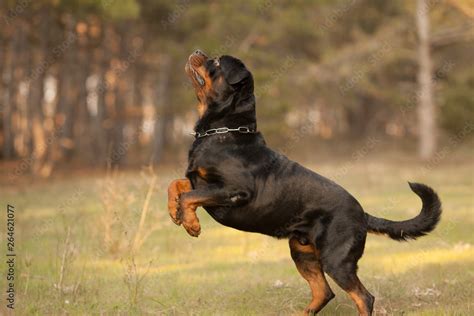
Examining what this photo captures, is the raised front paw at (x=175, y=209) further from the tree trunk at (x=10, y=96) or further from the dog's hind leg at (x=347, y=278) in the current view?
the tree trunk at (x=10, y=96)

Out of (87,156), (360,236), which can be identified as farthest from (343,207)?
(87,156)

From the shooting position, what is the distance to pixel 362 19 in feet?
112

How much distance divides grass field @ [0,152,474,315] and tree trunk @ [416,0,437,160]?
13889mm

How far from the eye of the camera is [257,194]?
492 cm

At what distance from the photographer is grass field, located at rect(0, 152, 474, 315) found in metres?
5.60

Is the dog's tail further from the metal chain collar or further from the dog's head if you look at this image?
the dog's head

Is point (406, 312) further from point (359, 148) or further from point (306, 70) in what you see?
point (359, 148)

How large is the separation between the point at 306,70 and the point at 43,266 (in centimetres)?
2097

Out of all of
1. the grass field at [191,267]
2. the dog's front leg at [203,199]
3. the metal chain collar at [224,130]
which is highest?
the metal chain collar at [224,130]

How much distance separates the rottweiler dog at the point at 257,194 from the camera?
4832mm

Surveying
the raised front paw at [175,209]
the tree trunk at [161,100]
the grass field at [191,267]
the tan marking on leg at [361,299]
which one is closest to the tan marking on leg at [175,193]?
the raised front paw at [175,209]

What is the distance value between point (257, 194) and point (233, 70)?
104cm

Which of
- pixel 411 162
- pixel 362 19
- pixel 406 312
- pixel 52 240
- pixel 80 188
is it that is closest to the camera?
pixel 406 312

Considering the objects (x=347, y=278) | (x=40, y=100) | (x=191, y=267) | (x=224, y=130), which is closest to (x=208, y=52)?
(x=40, y=100)
